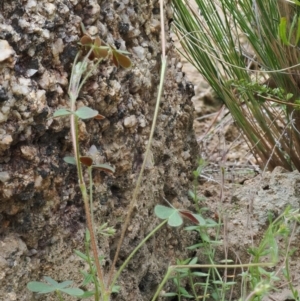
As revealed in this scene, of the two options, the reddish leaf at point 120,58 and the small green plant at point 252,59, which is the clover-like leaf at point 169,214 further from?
the small green plant at point 252,59

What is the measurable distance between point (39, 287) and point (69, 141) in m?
0.26

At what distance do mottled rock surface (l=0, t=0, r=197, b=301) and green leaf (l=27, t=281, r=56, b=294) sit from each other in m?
0.04

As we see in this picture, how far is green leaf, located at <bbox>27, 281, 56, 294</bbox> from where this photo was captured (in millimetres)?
925

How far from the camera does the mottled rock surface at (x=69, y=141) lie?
944 mm

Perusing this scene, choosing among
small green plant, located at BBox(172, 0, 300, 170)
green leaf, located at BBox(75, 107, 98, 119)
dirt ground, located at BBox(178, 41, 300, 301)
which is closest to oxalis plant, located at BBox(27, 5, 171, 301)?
green leaf, located at BBox(75, 107, 98, 119)

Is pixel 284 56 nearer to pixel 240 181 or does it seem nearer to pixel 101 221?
pixel 240 181

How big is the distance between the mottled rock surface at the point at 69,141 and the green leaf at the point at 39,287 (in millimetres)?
44

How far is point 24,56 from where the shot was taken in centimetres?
96

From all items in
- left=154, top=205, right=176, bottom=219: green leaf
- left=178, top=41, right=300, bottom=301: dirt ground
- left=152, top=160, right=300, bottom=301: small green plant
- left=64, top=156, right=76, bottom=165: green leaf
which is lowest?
left=178, top=41, right=300, bottom=301: dirt ground

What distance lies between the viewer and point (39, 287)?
0.93 meters

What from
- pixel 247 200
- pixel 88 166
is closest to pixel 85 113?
pixel 88 166

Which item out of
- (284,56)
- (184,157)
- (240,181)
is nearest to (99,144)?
(184,157)

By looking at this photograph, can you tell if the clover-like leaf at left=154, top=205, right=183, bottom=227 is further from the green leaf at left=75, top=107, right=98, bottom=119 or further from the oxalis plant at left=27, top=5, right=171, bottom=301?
the green leaf at left=75, top=107, right=98, bottom=119

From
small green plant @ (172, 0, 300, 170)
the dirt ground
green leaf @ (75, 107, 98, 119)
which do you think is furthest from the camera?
small green plant @ (172, 0, 300, 170)
